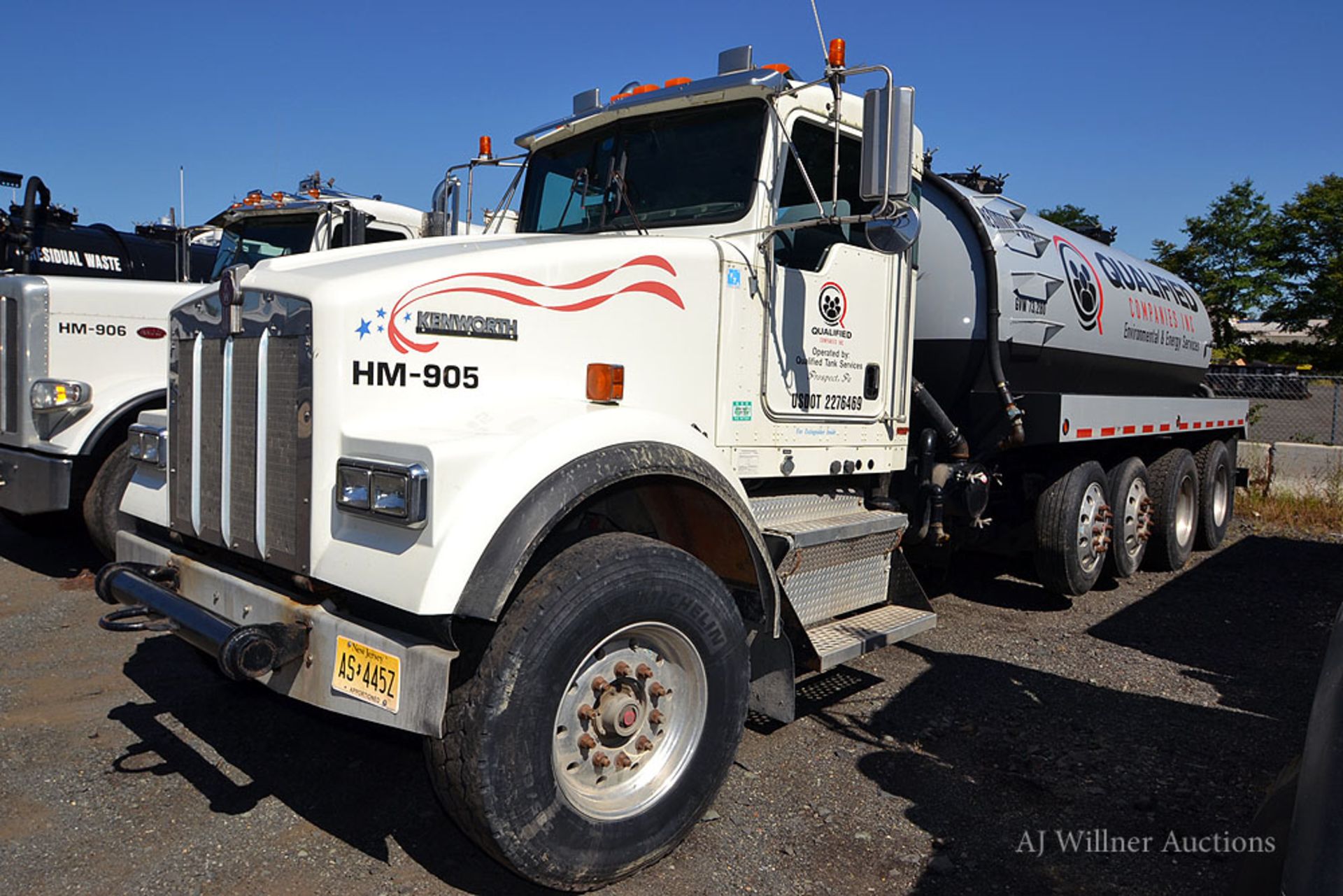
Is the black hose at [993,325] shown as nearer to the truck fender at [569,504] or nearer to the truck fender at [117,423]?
the truck fender at [569,504]

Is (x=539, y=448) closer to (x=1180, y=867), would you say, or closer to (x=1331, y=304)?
(x=1180, y=867)

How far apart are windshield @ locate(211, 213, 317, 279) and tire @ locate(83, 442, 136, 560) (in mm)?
1833

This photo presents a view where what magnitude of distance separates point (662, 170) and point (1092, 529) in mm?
4298

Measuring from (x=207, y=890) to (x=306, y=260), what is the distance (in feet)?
6.62

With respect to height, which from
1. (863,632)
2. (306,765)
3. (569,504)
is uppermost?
(569,504)

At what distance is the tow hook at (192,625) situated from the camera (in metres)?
2.68

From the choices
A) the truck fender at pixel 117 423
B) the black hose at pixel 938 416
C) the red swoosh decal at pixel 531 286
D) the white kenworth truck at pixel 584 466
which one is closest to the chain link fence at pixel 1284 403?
the black hose at pixel 938 416

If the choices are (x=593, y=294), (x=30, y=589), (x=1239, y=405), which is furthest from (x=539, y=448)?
(x=1239, y=405)

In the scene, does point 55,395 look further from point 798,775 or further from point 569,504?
point 798,775

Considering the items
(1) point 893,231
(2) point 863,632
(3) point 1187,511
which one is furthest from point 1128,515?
(1) point 893,231

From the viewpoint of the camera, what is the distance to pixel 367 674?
267cm

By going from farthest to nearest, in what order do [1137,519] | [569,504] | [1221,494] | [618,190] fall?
[1221,494], [1137,519], [618,190], [569,504]

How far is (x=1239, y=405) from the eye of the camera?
9.51m

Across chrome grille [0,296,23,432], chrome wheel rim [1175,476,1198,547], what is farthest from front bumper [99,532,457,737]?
chrome wheel rim [1175,476,1198,547]
